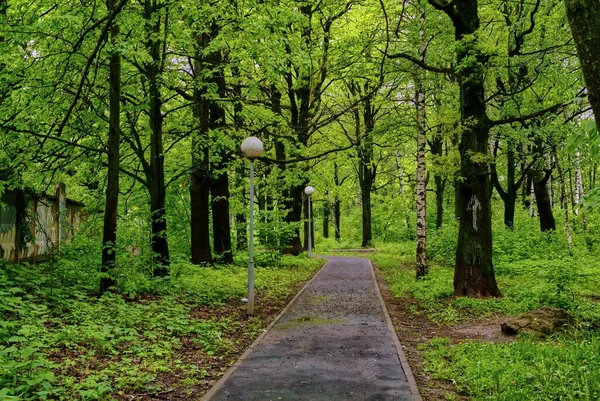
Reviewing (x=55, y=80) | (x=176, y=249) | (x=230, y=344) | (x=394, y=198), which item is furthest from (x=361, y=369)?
(x=394, y=198)

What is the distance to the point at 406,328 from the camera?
331 inches

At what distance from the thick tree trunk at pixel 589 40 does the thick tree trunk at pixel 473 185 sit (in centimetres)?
757

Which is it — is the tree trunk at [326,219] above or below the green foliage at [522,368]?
above

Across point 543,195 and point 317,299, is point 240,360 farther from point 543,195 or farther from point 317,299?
point 543,195

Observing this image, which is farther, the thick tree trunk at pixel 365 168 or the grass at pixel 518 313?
the thick tree trunk at pixel 365 168

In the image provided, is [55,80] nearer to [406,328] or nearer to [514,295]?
[406,328]

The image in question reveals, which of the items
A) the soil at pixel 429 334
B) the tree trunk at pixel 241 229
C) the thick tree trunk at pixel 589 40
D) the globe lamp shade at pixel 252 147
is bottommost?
the soil at pixel 429 334

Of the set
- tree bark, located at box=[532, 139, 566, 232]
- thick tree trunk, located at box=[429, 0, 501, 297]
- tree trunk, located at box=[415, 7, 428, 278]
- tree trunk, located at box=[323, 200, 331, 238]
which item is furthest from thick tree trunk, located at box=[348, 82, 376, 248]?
thick tree trunk, located at box=[429, 0, 501, 297]

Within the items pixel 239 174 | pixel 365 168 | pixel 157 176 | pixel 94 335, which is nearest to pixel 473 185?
pixel 157 176

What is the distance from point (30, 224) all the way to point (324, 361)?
825 centimetres

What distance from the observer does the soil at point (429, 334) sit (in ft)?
16.8

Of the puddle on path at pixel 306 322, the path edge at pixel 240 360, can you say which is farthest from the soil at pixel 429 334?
the path edge at pixel 240 360

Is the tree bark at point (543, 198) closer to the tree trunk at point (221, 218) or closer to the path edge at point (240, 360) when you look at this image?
the tree trunk at point (221, 218)

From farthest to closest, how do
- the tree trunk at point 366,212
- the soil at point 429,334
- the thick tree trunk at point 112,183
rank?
the tree trunk at point 366,212 → the thick tree trunk at point 112,183 → the soil at point 429,334
